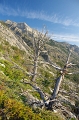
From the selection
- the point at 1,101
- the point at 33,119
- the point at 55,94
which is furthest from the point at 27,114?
the point at 55,94

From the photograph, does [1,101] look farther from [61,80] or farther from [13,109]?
[61,80]

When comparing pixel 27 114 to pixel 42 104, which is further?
pixel 42 104

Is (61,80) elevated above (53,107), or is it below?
above

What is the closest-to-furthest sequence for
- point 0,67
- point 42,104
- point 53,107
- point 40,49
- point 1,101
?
1. point 1,101
2. point 42,104
3. point 53,107
4. point 0,67
5. point 40,49

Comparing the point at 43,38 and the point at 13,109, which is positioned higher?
the point at 43,38

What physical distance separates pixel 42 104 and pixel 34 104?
66 centimetres

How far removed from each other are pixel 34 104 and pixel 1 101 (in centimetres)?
311

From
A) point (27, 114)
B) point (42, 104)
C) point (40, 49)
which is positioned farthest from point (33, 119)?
point (40, 49)

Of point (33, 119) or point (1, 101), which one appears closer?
point (33, 119)

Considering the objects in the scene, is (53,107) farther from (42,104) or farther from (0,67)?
(0,67)

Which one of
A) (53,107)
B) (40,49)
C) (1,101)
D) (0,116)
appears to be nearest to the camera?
(0,116)

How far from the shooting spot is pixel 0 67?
17.1m

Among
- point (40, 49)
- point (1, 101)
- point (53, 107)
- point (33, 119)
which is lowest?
point (53, 107)

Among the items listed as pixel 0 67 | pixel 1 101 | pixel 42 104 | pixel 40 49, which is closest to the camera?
pixel 1 101
